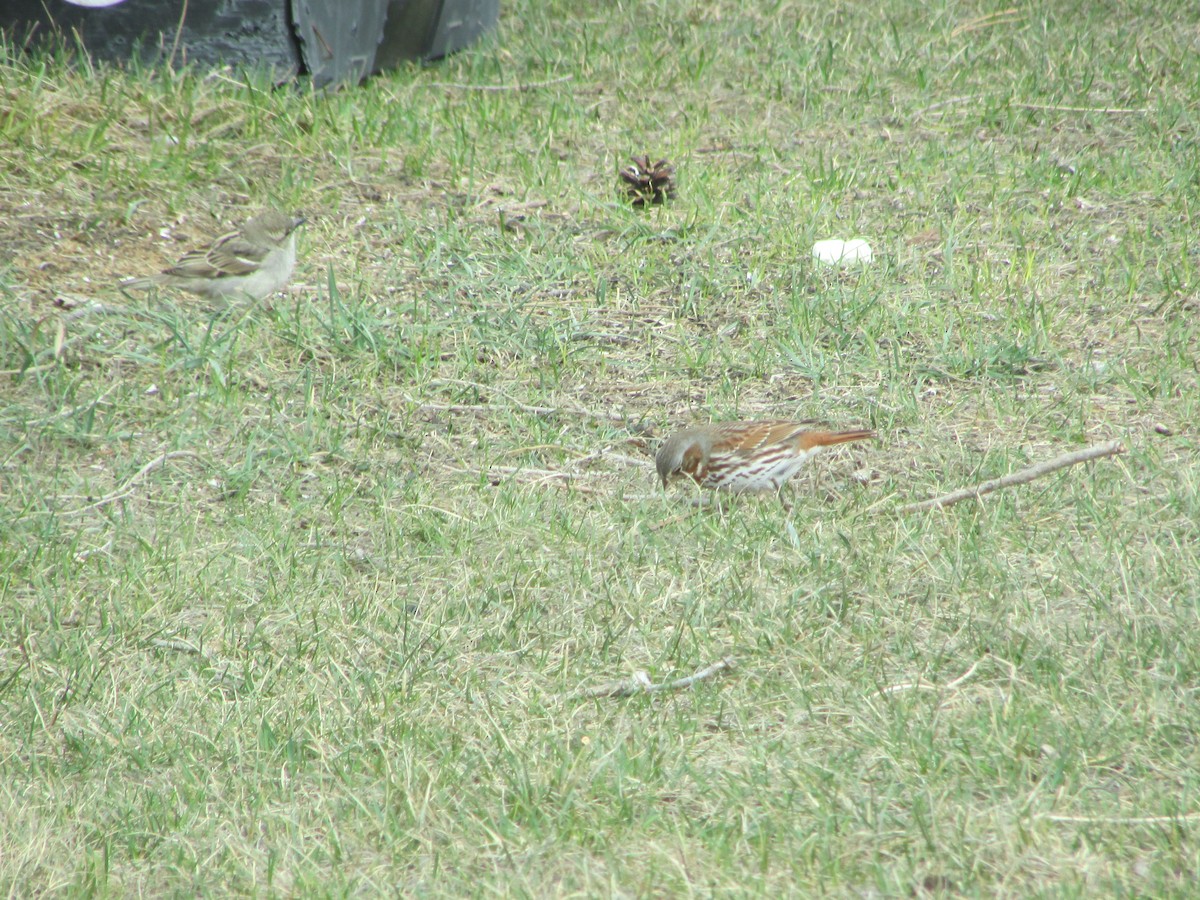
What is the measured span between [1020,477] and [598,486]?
1.42 metres

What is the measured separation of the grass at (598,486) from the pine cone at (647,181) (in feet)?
0.61

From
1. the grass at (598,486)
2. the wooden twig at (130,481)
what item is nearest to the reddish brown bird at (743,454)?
the grass at (598,486)

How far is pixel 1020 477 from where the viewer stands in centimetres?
432

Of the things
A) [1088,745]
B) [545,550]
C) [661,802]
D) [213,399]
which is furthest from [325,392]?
[1088,745]

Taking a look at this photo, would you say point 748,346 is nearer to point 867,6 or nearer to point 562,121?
point 562,121

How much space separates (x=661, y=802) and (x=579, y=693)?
1.65ft

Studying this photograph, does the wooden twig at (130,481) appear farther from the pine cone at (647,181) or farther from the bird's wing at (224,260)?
the pine cone at (647,181)

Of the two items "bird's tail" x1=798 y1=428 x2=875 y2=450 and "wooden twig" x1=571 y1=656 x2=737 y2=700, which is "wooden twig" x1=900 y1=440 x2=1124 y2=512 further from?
"wooden twig" x1=571 y1=656 x2=737 y2=700

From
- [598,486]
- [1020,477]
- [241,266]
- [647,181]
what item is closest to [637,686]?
[598,486]

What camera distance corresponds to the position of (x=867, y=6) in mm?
9516

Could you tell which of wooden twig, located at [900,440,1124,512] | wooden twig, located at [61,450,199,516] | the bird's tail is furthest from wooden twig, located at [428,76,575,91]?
wooden twig, located at [900,440,1124,512]

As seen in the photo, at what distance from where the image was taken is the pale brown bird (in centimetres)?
562

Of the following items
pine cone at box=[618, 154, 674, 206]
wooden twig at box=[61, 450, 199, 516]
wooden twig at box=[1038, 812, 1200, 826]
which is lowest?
pine cone at box=[618, 154, 674, 206]

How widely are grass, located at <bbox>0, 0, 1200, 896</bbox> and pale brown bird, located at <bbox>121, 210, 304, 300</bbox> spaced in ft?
0.43
